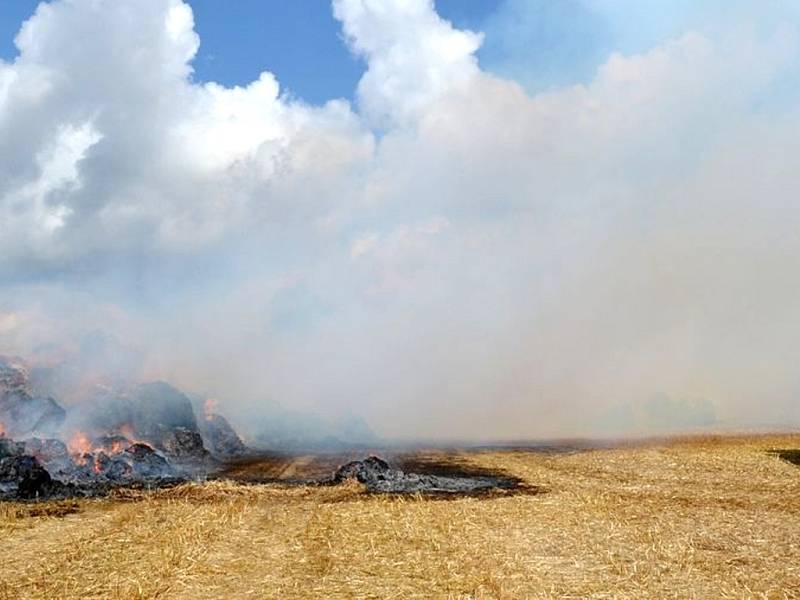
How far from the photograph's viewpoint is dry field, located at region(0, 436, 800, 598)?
1448cm

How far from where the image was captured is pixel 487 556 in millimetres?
16953

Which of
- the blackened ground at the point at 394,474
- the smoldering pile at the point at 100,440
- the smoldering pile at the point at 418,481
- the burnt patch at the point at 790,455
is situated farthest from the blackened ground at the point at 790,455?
the smoldering pile at the point at 100,440

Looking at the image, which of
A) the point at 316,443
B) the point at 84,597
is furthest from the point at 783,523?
the point at 316,443

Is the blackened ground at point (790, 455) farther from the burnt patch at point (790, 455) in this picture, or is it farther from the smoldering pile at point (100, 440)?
the smoldering pile at point (100, 440)

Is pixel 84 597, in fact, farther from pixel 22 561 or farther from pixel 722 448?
pixel 722 448

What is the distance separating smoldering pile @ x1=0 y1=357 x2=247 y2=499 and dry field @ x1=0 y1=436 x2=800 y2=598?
5524 millimetres

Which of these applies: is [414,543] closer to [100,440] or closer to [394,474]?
[394,474]

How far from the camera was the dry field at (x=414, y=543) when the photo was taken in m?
14.5

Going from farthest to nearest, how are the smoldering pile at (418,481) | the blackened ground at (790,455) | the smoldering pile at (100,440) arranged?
1. the blackened ground at (790,455)
2. the smoldering pile at (100,440)
3. the smoldering pile at (418,481)

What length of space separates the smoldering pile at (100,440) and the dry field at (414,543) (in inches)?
217

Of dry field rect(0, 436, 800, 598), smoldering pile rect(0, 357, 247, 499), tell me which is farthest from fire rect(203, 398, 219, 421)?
dry field rect(0, 436, 800, 598)

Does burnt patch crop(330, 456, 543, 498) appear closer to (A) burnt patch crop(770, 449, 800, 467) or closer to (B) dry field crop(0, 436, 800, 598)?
(B) dry field crop(0, 436, 800, 598)

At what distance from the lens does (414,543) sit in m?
18.6

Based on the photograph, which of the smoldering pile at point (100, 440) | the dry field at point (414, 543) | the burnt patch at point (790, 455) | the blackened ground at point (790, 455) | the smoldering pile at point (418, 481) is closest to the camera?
the dry field at point (414, 543)
